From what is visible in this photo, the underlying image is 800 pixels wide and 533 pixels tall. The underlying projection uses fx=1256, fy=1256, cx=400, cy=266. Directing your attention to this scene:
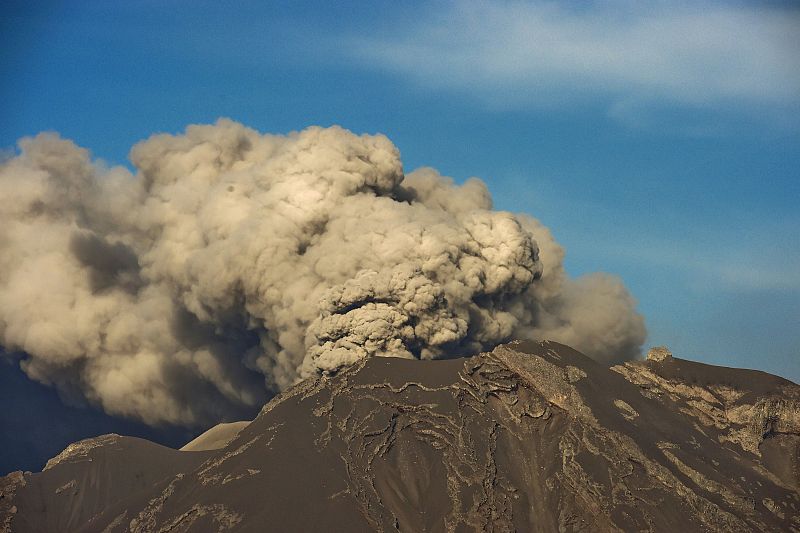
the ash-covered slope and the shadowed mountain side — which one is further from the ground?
the shadowed mountain side

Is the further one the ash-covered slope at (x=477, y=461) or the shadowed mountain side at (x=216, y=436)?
the shadowed mountain side at (x=216, y=436)

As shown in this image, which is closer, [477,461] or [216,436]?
[477,461]

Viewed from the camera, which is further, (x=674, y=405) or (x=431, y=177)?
(x=431, y=177)

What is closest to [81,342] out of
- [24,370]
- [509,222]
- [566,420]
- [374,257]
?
[24,370]

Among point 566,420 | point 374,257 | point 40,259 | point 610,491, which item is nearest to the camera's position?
point 610,491

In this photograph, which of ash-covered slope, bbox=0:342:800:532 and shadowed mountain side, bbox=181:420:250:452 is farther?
shadowed mountain side, bbox=181:420:250:452

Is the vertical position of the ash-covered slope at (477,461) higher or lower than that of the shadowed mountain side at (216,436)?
lower

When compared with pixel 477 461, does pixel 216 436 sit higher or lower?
higher

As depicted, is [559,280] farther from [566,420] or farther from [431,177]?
[566,420]
